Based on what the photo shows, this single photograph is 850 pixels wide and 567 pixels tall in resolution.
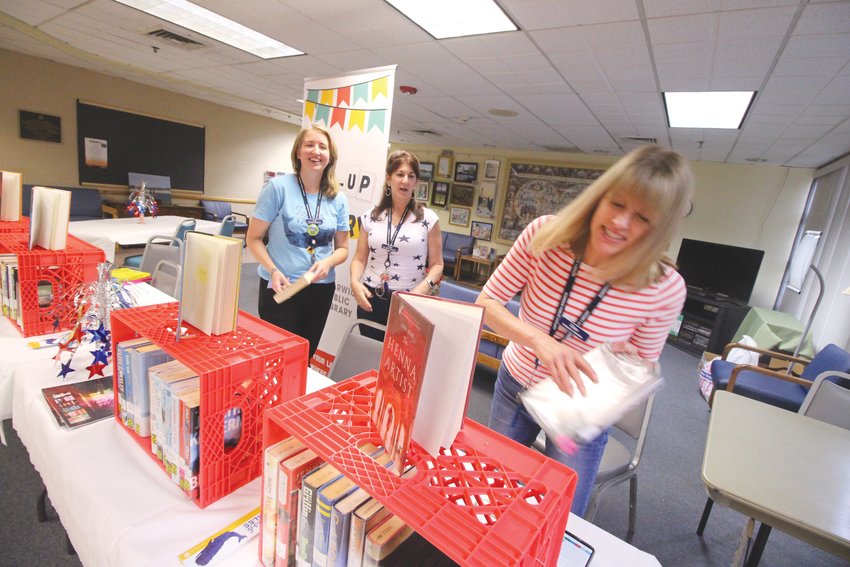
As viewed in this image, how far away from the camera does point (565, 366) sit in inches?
31.5

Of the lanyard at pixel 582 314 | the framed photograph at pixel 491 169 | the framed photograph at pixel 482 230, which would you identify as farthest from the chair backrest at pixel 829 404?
the framed photograph at pixel 491 169

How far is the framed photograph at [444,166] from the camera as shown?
863cm

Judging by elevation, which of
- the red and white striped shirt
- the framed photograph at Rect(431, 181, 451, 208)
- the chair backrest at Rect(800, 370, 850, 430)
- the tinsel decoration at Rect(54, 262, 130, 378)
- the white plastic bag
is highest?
the framed photograph at Rect(431, 181, 451, 208)

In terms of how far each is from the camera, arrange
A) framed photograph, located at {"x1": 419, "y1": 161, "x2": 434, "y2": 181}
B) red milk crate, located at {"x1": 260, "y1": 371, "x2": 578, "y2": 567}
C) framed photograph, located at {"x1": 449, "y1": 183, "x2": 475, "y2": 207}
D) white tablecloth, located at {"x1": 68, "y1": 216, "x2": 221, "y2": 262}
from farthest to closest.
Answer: framed photograph, located at {"x1": 419, "y1": 161, "x2": 434, "y2": 181} < framed photograph, located at {"x1": 449, "y1": 183, "x2": 475, "y2": 207} < white tablecloth, located at {"x1": 68, "y1": 216, "x2": 221, "y2": 262} < red milk crate, located at {"x1": 260, "y1": 371, "x2": 578, "y2": 567}

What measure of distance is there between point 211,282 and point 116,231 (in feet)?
13.4

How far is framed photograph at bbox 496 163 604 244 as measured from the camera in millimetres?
7320

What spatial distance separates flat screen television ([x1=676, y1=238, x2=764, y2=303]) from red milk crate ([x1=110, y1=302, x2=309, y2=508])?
6422 millimetres

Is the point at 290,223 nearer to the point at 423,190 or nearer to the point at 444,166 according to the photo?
the point at 444,166

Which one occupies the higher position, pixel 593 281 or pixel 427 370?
pixel 593 281

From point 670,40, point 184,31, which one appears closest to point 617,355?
point 670,40

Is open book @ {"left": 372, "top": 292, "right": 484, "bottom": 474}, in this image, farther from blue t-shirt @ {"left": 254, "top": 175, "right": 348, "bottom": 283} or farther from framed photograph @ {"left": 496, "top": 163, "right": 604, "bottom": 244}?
framed photograph @ {"left": 496, "top": 163, "right": 604, "bottom": 244}

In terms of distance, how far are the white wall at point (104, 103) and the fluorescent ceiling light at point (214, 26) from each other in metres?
4.24

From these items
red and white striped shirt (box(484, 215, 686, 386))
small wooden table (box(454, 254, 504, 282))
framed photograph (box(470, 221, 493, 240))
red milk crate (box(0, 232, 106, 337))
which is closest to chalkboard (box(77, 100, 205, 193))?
small wooden table (box(454, 254, 504, 282))

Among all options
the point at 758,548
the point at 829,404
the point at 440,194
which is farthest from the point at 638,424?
the point at 440,194
